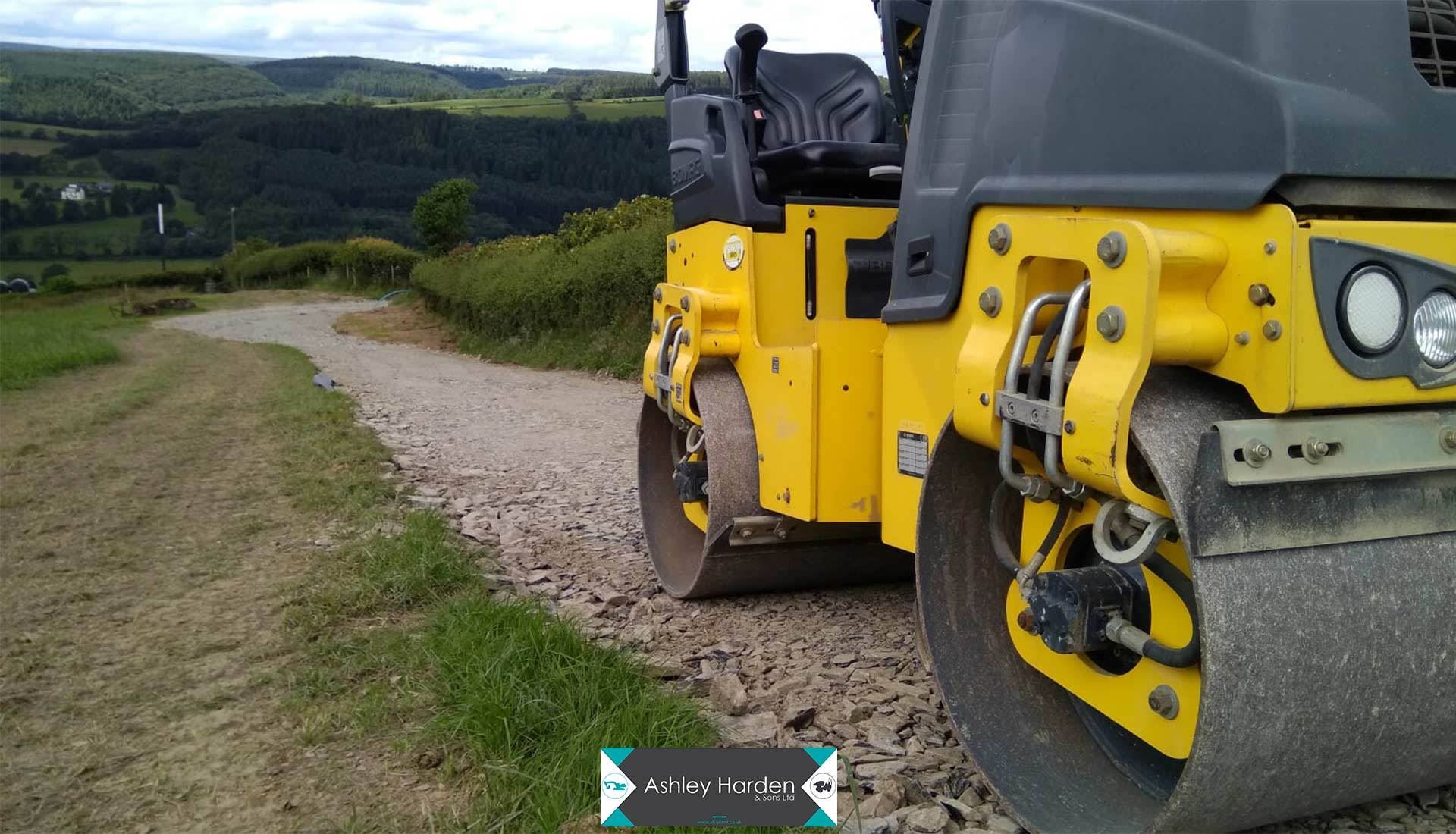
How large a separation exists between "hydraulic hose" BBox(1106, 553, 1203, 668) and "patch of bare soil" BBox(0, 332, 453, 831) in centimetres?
164

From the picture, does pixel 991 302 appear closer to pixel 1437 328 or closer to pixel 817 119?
pixel 1437 328

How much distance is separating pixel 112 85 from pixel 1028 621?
14201cm

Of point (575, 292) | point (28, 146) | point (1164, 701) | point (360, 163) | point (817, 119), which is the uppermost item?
point (28, 146)

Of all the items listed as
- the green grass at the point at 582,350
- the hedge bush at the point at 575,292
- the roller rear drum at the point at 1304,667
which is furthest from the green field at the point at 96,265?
the roller rear drum at the point at 1304,667

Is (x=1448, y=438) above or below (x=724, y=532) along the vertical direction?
above

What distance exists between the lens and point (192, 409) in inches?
471

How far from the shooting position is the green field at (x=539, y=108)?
58156mm

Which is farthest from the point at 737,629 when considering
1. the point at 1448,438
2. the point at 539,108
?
the point at 539,108

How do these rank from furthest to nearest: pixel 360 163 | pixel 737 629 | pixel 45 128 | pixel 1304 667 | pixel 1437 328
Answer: pixel 45 128
pixel 360 163
pixel 737 629
pixel 1437 328
pixel 1304 667

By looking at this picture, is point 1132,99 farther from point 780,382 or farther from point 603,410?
point 603,410

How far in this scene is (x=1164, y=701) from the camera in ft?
7.85

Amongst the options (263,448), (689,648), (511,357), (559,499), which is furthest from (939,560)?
(511,357)

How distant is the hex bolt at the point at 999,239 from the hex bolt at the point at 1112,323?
0.44 metres

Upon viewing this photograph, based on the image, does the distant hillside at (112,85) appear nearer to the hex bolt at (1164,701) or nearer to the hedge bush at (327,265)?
the hedge bush at (327,265)
